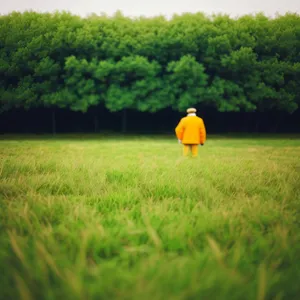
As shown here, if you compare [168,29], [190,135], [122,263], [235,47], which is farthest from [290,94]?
[122,263]

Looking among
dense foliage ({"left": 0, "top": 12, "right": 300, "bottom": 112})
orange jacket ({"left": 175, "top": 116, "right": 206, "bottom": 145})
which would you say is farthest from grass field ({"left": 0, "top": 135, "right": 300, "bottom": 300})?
dense foliage ({"left": 0, "top": 12, "right": 300, "bottom": 112})

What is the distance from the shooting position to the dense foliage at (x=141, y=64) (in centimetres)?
1967

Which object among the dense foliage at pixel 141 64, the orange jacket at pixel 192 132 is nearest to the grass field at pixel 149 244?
the orange jacket at pixel 192 132

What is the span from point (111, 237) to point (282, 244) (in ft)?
3.05

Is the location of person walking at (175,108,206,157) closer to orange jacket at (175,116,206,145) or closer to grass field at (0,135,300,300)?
orange jacket at (175,116,206,145)

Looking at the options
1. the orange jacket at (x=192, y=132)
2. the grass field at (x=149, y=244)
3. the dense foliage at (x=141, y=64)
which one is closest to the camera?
the grass field at (x=149, y=244)

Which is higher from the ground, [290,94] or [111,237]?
[290,94]

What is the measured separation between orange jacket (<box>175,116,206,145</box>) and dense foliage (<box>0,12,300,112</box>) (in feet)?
40.3

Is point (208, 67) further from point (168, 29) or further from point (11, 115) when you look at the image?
point (11, 115)

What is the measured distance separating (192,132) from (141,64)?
13.3 m

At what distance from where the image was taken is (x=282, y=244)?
1372 millimetres

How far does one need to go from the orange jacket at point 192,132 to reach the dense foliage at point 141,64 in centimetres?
1229

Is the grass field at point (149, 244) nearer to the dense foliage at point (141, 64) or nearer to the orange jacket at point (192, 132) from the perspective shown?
the orange jacket at point (192, 132)

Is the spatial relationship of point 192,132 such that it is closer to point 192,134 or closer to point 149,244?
point 192,134
